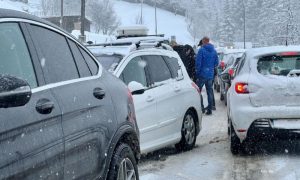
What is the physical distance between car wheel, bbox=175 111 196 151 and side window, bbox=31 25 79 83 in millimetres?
4740

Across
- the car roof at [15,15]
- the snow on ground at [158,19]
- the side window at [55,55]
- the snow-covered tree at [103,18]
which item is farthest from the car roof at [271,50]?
the snow on ground at [158,19]

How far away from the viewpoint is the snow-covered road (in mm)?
6988

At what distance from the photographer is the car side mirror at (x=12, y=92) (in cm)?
286

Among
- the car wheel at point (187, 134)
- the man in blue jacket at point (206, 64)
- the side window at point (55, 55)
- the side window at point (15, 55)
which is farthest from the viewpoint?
the man in blue jacket at point (206, 64)

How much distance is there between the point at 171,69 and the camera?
8875mm

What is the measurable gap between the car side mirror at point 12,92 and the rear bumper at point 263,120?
205 inches

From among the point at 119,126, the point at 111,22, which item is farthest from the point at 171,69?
the point at 111,22

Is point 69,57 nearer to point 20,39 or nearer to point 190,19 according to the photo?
point 20,39

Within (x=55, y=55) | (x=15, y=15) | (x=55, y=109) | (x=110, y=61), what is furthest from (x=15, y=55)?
(x=110, y=61)

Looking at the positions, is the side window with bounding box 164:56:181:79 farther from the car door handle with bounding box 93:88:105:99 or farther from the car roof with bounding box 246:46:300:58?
the car door handle with bounding box 93:88:105:99

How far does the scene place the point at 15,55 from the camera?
136 inches

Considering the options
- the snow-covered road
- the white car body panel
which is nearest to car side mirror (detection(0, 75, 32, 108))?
the snow-covered road

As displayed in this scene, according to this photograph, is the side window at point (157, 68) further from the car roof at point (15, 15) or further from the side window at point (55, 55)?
the car roof at point (15, 15)

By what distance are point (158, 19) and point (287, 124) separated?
113512mm
